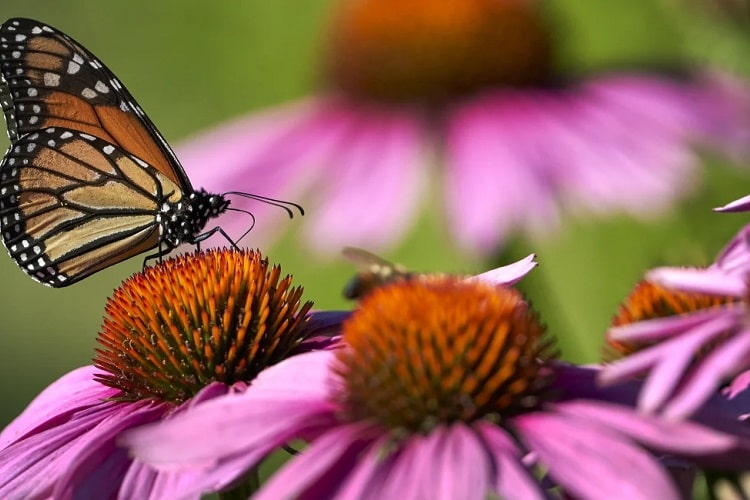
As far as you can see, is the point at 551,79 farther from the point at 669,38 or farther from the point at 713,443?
the point at 713,443

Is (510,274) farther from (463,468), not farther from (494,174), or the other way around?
(494,174)

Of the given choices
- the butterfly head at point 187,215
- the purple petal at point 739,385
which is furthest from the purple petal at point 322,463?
the butterfly head at point 187,215

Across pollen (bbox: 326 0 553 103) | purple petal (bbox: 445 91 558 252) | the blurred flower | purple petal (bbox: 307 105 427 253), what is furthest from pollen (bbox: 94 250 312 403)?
pollen (bbox: 326 0 553 103)

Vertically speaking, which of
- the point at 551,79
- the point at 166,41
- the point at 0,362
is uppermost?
the point at 166,41

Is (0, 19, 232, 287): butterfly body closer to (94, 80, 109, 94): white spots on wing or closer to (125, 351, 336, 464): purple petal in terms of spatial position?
(94, 80, 109, 94): white spots on wing

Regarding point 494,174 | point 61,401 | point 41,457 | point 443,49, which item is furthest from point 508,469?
point 443,49

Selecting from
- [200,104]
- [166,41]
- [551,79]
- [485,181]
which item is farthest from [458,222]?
[166,41]
